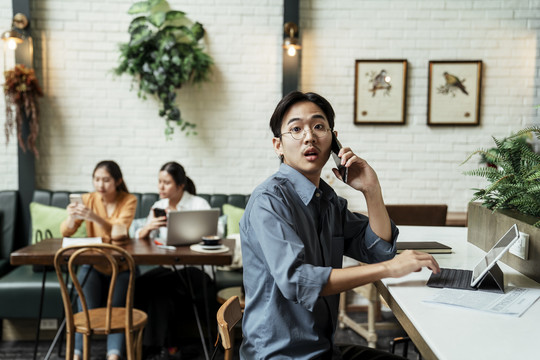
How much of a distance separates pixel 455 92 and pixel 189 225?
2.60 m

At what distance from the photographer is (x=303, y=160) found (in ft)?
5.20

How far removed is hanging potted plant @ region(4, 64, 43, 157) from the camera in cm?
395

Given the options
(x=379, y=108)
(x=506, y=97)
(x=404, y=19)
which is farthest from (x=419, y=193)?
(x=404, y=19)

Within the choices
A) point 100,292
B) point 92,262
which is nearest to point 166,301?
point 100,292

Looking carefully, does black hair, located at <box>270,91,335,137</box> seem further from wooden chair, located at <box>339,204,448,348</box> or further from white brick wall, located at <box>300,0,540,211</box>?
white brick wall, located at <box>300,0,540,211</box>

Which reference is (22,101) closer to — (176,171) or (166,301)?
(176,171)

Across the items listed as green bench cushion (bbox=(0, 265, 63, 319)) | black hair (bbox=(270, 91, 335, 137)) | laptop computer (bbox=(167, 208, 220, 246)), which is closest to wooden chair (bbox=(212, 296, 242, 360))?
black hair (bbox=(270, 91, 335, 137))

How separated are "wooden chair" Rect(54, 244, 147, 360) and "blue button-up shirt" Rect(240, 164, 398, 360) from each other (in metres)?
1.27

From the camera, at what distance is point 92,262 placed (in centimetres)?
277

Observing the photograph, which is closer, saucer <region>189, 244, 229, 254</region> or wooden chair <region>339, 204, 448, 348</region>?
saucer <region>189, 244, 229, 254</region>

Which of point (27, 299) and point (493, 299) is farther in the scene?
point (27, 299)

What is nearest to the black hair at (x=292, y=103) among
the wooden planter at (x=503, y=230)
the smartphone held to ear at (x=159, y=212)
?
the wooden planter at (x=503, y=230)

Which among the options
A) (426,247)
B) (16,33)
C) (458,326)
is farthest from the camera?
(16,33)

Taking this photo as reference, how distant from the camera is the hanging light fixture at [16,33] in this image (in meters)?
3.86
